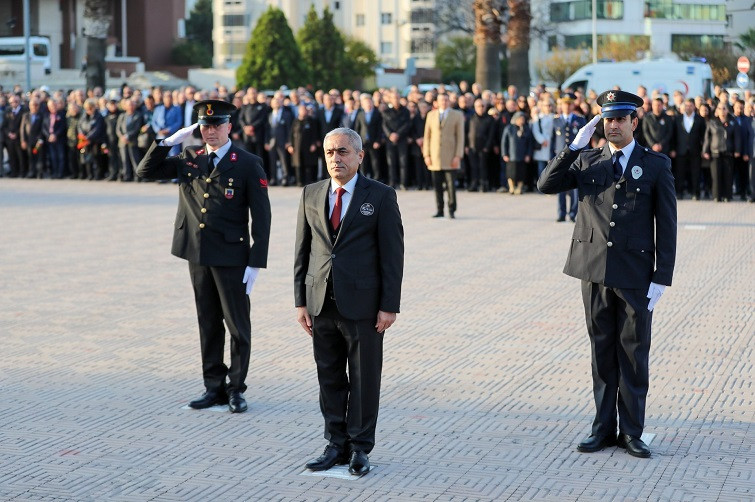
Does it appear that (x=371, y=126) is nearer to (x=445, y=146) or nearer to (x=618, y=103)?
(x=445, y=146)

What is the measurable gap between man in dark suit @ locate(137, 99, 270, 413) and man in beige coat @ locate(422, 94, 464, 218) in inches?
424

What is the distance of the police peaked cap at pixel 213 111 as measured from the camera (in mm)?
8156

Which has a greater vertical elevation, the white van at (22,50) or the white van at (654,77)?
the white van at (22,50)

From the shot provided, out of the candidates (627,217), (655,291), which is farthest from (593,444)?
(627,217)

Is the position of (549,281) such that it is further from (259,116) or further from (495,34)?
(495,34)

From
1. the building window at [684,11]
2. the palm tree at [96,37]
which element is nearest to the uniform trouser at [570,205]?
the palm tree at [96,37]

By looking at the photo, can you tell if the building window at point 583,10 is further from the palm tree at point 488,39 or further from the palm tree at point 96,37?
the palm tree at point 488,39

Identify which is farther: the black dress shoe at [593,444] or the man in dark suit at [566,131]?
the man in dark suit at [566,131]

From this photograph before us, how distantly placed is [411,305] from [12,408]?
4671 millimetres

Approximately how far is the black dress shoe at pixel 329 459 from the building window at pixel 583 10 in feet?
275

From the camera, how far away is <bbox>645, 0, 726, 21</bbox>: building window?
8781 cm

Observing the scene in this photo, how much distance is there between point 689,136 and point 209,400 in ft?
52.5

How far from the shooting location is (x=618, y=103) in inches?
279

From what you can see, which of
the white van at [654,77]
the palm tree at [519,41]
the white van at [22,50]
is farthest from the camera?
the white van at [22,50]
